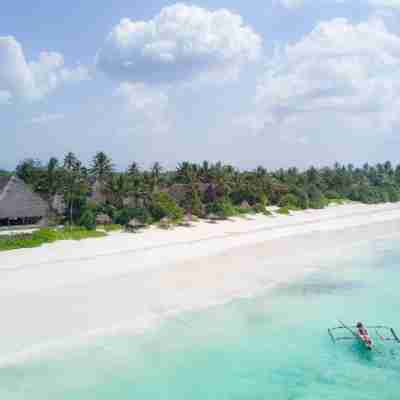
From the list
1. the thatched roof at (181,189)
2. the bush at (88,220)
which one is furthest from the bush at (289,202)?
the bush at (88,220)

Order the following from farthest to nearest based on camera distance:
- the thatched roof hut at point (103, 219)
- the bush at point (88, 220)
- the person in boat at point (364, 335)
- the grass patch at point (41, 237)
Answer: the thatched roof hut at point (103, 219)
the bush at point (88, 220)
the grass patch at point (41, 237)
the person in boat at point (364, 335)

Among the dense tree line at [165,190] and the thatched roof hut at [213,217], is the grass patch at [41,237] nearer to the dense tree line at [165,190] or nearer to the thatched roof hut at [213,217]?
the dense tree line at [165,190]

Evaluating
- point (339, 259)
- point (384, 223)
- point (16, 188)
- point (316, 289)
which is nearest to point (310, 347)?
point (316, 289)

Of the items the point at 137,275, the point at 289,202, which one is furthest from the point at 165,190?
the point at 137,275

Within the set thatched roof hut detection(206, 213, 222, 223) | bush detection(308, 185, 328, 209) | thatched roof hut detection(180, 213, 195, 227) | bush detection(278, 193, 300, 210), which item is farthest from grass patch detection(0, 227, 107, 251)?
bush detection(308, 185, 328, 209)

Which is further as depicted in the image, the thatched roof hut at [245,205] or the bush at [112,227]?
the thatched roof hut at [245,205]

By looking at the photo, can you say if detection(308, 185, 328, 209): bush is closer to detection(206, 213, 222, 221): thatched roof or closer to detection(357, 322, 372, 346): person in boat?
detection(206, 213, 222, 221): thatched roof
